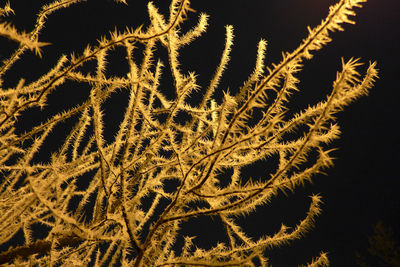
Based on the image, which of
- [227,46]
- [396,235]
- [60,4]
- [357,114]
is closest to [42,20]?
[60,4]

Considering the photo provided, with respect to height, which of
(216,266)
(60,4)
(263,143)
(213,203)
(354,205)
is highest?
(354,205)

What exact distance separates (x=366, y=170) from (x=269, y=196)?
35.7 m

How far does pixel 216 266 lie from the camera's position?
787 millimetres

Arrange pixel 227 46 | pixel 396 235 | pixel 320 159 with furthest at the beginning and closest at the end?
pixel 396 235 < pixel 227 46 < pixel 320 159

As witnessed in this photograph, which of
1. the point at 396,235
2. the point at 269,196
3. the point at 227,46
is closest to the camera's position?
the point at 269,196

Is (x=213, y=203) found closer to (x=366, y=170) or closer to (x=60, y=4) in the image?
(x=60, y=4)

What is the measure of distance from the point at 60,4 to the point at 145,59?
372mm

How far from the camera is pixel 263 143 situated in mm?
860

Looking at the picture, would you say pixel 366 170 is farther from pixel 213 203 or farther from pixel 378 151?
pixel 213 203

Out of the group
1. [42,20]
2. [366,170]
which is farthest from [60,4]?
[366,170]

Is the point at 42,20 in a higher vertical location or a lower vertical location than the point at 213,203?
higher

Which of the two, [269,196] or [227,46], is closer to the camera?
[269,196]

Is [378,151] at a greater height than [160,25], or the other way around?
[378,151]

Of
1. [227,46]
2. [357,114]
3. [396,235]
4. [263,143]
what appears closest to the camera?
[263,143]
